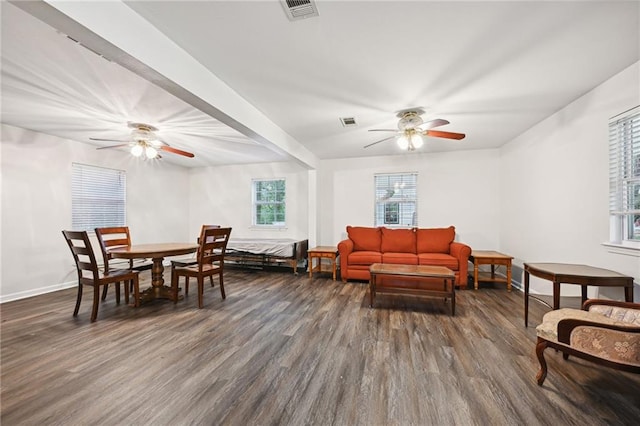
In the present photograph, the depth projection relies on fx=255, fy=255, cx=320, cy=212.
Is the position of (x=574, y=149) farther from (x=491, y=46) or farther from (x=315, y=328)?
(x=315, y=328)

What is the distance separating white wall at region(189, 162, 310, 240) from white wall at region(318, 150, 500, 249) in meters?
0.53

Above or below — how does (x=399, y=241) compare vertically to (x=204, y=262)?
above

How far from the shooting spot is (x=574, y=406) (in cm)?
151

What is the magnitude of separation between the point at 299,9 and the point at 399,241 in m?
4.04

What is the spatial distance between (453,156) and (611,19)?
11.4ft

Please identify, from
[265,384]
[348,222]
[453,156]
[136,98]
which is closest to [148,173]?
[136,98]

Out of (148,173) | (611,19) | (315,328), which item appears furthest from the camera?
(148,173)

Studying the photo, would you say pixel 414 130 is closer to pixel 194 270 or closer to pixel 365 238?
pixel 365 238

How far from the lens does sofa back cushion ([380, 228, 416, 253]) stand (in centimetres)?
479

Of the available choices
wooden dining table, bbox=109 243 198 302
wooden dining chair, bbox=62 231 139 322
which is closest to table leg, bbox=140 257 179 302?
wooden dining table, bbox=109 243 198 302

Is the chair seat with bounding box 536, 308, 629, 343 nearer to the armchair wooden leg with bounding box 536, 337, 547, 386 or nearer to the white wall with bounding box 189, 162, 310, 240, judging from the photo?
the armchair wooden leg with bounding box 536, 337, 547, 386

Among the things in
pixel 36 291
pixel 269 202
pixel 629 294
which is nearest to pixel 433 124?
pixel 629 294

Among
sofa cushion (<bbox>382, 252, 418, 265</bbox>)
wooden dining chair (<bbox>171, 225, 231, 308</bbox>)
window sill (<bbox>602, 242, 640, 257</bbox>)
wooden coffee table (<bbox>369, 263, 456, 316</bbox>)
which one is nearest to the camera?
window sill (<bbox>602, 242, 640, 257</bbox>)

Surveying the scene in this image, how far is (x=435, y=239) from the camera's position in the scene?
15.6ft
